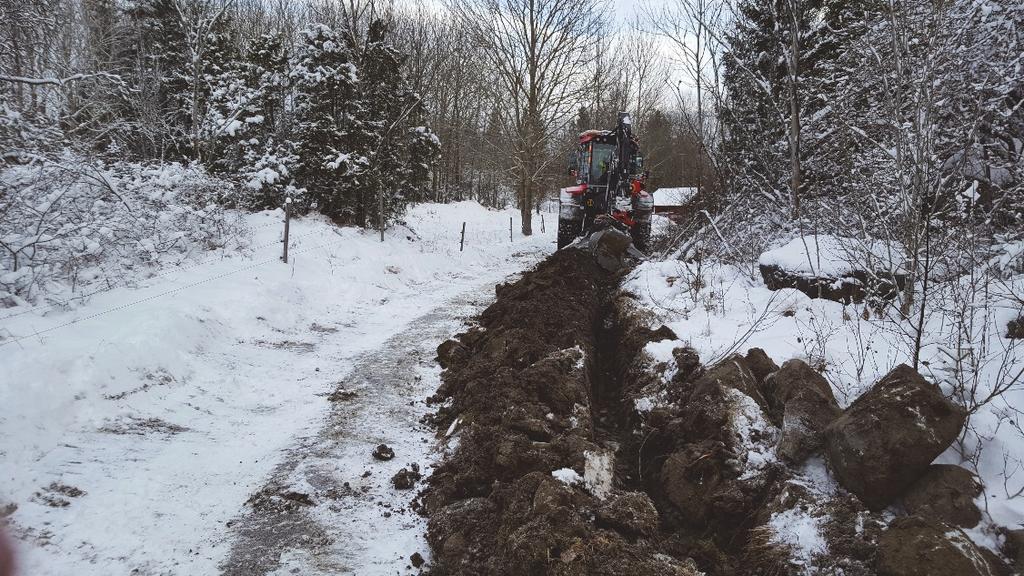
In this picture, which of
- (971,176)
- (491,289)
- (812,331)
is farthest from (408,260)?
(971,176)

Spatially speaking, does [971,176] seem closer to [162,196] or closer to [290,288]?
[290,288]

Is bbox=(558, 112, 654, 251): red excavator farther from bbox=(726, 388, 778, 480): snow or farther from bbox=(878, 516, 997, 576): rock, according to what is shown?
bbox=(878, 516, 997, 576): rock

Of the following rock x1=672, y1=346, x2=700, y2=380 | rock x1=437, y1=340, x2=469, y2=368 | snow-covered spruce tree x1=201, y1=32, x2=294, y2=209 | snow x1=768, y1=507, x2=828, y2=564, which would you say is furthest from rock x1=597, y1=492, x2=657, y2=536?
snow-covered spruce tree x1=201, y1=32, x2=294, y2=209

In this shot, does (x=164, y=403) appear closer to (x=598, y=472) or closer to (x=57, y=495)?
(x=57, y=495)

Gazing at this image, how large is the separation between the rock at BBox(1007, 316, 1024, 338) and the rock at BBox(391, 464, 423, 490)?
440 cm

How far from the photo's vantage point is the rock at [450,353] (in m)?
6.01

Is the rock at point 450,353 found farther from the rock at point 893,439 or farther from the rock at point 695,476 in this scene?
the rock at point 893,439

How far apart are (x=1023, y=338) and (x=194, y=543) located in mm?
5493

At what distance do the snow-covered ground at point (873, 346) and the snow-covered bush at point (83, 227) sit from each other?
7191 millimetres

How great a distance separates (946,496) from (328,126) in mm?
14596

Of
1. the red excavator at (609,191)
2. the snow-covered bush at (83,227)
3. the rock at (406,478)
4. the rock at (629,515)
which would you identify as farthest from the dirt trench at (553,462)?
the red excavator at (609,191)

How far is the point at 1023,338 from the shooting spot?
354 centimetres

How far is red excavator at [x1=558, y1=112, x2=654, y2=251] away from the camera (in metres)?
11.8

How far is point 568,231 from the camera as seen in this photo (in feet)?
43.7
